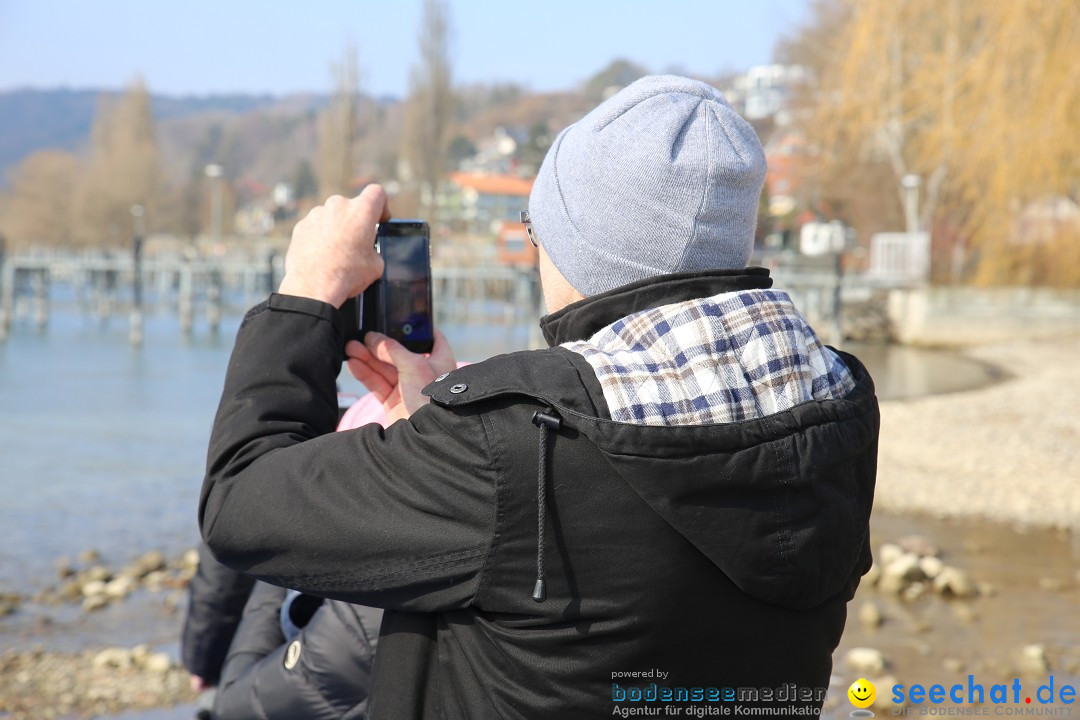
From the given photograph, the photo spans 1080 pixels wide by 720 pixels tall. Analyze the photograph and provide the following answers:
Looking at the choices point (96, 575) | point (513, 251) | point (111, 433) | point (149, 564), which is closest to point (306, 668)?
point (96, 575)

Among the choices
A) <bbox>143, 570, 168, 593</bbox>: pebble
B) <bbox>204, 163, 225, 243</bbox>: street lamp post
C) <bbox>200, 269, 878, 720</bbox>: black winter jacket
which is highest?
<bbox>204, 163, 225, 243</bbox>: street lamp post

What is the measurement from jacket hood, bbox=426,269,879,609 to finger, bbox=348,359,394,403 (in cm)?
38

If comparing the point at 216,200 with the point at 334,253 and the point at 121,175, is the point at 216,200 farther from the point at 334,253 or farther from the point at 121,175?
the point at 334,253

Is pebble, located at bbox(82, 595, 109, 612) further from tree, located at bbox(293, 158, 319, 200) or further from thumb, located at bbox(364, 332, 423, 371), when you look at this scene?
tree, located at bbox(293, 158, 319, 200)

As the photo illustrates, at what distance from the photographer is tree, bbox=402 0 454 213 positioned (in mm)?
47844

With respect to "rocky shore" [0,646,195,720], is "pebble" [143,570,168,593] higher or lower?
lower

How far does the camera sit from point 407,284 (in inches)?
60.0

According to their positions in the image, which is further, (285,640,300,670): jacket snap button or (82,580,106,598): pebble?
(82,580,106,598): pebble

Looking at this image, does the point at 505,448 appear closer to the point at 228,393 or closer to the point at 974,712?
the point at 228,393

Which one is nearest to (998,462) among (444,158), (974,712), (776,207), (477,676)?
(974,712)

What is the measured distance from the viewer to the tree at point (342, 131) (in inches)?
2005

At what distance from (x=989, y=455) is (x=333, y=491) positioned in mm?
10551

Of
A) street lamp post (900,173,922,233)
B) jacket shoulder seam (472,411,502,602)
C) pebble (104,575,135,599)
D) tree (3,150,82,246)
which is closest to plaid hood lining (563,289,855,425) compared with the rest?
jacket shoulder seam (472,411,502,602)

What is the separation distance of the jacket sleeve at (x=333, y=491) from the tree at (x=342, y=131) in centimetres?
5016
